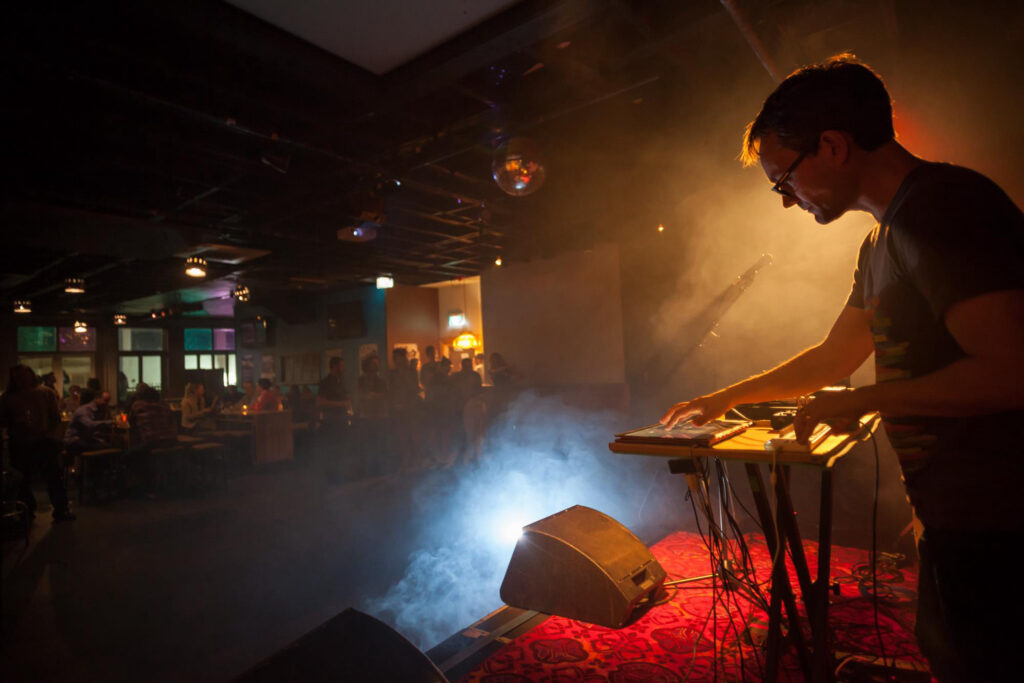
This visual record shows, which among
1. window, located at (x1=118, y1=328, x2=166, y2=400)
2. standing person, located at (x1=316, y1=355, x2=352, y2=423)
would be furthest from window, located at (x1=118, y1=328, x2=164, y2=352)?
standing person, located at (x1=316, y1=355, x2=352, y2=423)

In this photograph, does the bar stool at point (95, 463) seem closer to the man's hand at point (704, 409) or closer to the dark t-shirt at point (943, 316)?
the man's hand at point (704, 409)

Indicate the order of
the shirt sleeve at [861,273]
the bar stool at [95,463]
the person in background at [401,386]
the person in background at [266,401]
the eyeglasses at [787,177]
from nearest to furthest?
1. the eyeglasses at [787,177]
2. the shirt sleeve at [861,273]
3. the bar stool at [95,463]
4. the person in background at [401,386]
5. the person in background at [266,401]

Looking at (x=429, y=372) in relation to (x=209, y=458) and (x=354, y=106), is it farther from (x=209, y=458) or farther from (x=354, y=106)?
(x=354, y=106)

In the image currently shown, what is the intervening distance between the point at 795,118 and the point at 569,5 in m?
2.60

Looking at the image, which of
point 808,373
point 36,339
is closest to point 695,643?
point 808,373

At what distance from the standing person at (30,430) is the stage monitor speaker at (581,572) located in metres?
6.64

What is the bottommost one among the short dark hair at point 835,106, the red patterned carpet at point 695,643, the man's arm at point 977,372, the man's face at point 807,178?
the red patterned carpet at point 695,643

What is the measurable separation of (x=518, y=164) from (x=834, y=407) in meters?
4.15

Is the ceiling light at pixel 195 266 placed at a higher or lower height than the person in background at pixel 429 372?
higher

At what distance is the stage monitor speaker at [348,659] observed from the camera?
1.32 meters

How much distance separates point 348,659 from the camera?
1.38 m

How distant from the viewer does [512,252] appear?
9.69 m

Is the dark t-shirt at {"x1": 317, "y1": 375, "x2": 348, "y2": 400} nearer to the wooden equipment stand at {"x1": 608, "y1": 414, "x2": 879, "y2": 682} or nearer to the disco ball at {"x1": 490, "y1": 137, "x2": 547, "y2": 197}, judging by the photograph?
the disco ball at {"x1": 490, "y1": 137, "x2": 547, "y2": 197}

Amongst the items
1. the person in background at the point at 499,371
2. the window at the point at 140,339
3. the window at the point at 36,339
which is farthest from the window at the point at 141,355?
the person in background at the point at 499,371
